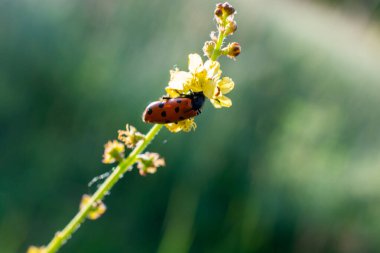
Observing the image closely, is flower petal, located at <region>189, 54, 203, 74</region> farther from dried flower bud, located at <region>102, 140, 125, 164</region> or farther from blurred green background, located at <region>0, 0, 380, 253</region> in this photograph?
blurred green background, located at <region>0, 0, 380, 253</region>

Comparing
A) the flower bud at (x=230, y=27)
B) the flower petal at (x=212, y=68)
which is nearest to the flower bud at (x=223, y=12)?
the flower bud at (x=230, y=27)

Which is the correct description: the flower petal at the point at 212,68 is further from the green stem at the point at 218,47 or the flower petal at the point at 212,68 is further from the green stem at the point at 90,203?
the green stem at the point at 90,203

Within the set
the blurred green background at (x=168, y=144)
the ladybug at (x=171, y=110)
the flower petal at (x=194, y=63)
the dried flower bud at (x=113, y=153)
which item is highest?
the blurred green background at (x=168, y=144)

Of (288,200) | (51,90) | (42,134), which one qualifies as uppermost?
(288,200)

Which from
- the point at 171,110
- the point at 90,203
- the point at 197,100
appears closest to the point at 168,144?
the point at 197,100

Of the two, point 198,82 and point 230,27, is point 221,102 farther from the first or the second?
point 230,27

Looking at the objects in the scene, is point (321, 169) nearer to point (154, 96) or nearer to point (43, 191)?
point (154, 96)

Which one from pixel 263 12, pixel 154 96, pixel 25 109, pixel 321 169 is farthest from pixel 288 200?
pixel 263 12
